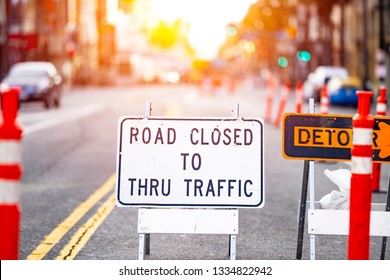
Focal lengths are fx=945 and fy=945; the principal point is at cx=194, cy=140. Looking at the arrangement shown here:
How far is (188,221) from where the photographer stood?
6.43 m

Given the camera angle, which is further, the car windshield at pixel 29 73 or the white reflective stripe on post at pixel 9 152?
the car windshield at pixel 29 73

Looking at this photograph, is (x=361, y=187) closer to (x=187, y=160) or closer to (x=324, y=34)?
(x=187, y=160)

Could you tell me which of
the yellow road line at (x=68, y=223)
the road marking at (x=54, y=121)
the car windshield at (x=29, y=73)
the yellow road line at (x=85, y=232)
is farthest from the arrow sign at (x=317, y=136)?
the car windshield at (x=29, y=73)

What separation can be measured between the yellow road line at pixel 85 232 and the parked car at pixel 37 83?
23.5m

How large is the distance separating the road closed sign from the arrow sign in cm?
36

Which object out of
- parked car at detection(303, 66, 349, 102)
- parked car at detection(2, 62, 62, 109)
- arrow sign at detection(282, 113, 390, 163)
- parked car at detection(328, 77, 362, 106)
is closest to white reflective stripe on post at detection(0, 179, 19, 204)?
arrow sign at detection(282, 113, 390, 163)

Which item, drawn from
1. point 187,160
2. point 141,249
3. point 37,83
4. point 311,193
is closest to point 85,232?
point 141,249

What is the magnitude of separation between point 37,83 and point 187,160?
28133 millimetres

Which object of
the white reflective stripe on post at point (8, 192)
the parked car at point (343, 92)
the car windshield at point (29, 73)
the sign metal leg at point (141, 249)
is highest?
the white reflective stripe on post at point (8, 192)

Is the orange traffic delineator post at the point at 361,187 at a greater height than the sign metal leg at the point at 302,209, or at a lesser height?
greater

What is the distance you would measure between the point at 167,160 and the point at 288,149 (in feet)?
2.96

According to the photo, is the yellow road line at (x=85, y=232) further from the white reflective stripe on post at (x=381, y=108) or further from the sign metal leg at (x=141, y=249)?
the white reflective stripe on post at (x=381, y=108)

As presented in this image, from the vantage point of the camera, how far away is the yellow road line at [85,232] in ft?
23.7

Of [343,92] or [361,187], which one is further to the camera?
[343,92]
